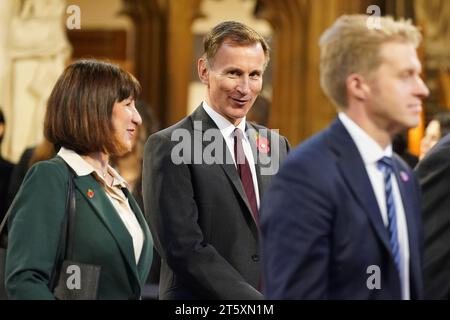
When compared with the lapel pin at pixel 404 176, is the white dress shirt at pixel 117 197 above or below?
below

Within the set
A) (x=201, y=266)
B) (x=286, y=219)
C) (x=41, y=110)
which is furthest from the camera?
(x=41, y=110)

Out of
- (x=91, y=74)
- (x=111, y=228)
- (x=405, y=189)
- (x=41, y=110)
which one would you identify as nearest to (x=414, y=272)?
(x=405, y=189)

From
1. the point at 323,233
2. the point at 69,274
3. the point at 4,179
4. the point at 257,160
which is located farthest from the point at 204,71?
the point at 4,179

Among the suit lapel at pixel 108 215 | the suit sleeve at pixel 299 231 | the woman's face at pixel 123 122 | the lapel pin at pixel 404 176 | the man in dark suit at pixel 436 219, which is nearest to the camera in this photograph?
the suit sleeve at pixel 299 231

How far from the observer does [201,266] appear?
4.02m

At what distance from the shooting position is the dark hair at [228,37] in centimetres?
432

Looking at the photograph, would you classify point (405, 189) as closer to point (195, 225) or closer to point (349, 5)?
point (195, 225)

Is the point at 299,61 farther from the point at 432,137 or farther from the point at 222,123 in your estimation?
the point at 222,123

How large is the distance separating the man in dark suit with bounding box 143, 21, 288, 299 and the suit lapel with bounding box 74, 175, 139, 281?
366mm

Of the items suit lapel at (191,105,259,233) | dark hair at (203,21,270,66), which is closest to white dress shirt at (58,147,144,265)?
suit lapel at (191,105,259,233)

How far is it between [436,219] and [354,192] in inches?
38.6

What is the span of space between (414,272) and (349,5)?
7.50 m

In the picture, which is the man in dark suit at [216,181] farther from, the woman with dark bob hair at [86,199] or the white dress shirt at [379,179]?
the white dress shirt at [379,179]

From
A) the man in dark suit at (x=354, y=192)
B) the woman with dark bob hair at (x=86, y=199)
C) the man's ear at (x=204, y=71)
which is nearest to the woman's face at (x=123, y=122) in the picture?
the woman with dark bob hair at (x=86, y=199)
